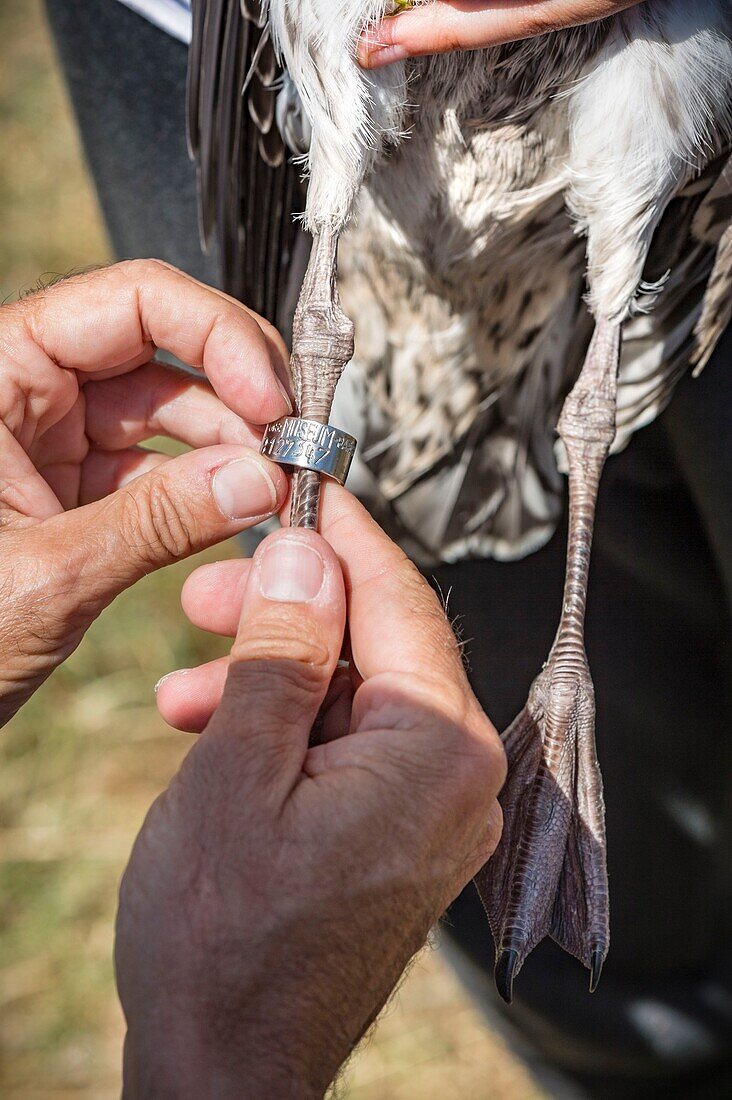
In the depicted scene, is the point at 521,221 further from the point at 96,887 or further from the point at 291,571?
the point at 96,887

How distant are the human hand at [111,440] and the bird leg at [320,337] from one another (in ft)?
0.14

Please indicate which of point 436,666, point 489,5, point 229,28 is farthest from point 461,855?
point 229,28

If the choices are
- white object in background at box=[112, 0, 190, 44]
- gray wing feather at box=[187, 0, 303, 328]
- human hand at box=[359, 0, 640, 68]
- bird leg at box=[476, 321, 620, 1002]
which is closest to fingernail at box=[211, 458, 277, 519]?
bird leg at box=[476, 321, 620, 1002]

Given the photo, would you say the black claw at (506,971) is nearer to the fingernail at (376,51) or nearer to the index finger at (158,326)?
the index finger at (158,326)

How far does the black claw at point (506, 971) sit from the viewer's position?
120 centimetres

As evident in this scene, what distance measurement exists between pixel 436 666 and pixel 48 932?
4.99 ft

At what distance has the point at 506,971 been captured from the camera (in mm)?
1197

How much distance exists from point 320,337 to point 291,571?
18.3 inches

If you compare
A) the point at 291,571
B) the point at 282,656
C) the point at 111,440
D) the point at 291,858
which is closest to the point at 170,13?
the point at 111,440

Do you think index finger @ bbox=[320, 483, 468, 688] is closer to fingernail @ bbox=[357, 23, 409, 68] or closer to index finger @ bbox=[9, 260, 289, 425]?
index finger @ bbox=[9, 260, 289, 425]

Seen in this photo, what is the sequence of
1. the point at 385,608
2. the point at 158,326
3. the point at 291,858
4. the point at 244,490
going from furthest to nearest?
the point at 158,326 < the point at 244,490 < the point at 385,608 < the point at 291,858

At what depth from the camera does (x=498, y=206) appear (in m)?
1.52

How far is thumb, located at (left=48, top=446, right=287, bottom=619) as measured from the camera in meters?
1.11

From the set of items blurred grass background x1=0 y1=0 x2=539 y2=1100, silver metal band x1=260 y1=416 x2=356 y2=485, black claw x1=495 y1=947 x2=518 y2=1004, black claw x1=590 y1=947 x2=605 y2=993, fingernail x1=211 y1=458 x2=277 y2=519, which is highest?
silver metal band x1=260 y1=416 x2=356 y2=485
